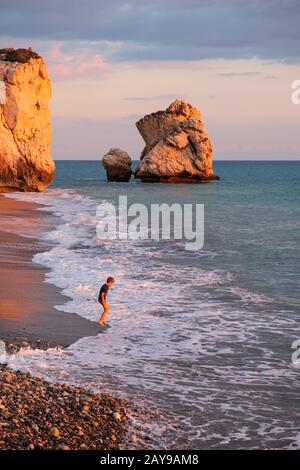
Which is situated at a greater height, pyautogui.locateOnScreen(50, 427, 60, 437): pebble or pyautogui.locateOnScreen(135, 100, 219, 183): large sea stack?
pyautogui.locateOnScreen(135, 100, 219, 183): large sea stack

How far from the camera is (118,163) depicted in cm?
9238

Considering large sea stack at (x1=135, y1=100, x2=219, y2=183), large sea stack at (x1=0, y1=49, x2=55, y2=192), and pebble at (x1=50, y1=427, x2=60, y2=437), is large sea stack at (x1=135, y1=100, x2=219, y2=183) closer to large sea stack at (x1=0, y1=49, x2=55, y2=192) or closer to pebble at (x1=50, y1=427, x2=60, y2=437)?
large sea stack at (x1=0, y1=49, x2=55, y2=192)

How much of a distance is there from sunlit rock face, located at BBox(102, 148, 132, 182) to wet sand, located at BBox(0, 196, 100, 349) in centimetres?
6473

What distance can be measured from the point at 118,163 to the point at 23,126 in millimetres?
33970

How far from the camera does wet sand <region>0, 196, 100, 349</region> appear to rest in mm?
13164

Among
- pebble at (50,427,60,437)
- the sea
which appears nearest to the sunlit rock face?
the sea

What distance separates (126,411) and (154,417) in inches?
15.9

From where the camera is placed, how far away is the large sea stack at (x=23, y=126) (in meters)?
57.5

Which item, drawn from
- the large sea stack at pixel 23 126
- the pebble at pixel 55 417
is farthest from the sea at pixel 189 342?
the large sea stack at pixel 23 126

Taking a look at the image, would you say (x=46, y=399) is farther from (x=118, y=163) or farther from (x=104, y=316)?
(x=118, y=163)

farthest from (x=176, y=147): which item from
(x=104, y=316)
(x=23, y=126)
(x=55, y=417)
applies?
(x=55, y=417)

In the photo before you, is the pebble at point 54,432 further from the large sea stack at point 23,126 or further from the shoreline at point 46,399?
the large sea stack at point 23,126

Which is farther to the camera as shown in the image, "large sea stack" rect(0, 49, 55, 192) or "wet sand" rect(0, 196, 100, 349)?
"large sea stack" rect(0, 49, 55, 192)
